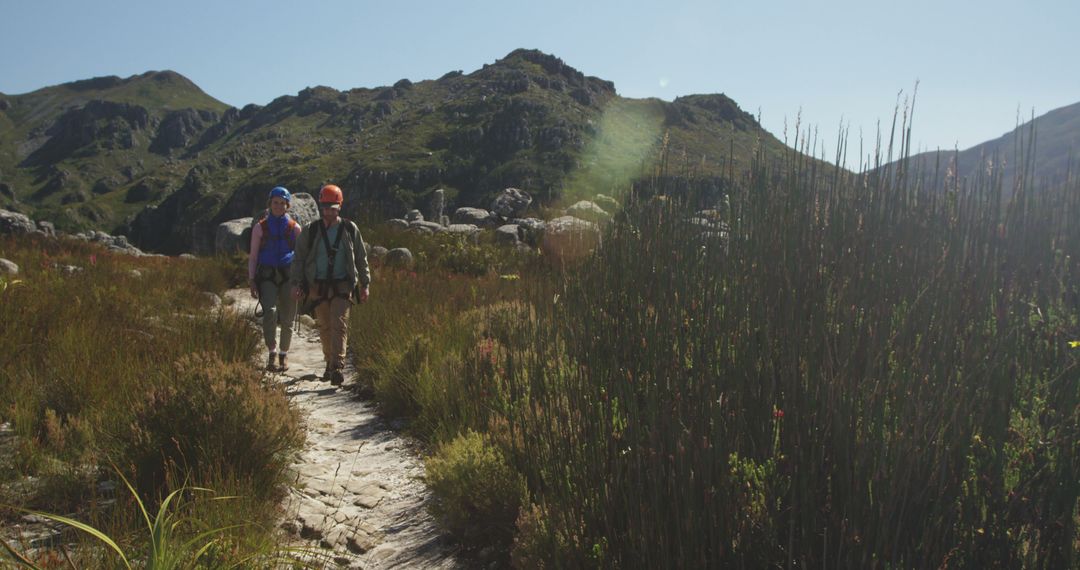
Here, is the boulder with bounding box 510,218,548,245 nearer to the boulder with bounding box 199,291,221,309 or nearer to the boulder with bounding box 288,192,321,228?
the boulder with bounding box 288,192,321,228

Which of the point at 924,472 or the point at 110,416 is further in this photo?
the point at 110,416

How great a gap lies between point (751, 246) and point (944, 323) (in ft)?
2.53

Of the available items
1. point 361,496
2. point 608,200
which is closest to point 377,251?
point 608,200

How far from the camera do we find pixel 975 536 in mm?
1665

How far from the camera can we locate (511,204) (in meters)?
20.1

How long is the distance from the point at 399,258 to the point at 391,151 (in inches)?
3771

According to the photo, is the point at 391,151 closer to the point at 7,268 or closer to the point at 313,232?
the point at 7,268

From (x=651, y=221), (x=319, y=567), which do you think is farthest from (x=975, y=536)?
(x=319, y=567)

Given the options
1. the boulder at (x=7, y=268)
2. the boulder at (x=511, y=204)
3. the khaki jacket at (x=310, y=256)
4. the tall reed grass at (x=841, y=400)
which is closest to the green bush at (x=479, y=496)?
the tall reed grass at (x=841, y=400)

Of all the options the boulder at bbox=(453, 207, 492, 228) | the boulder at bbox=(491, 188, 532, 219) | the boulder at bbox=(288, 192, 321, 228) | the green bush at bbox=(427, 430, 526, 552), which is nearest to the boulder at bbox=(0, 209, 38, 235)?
the boulder at bbox=(288, 192, 321, 228)

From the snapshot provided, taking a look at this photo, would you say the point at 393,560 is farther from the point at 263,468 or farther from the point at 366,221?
the point at 366,221

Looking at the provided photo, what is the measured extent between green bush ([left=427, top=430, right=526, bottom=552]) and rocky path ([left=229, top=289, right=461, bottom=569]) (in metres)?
0.12

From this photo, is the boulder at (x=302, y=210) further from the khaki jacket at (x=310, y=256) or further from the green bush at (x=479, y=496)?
the green bush at (x=479, y=496)

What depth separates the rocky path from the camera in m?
3.03
